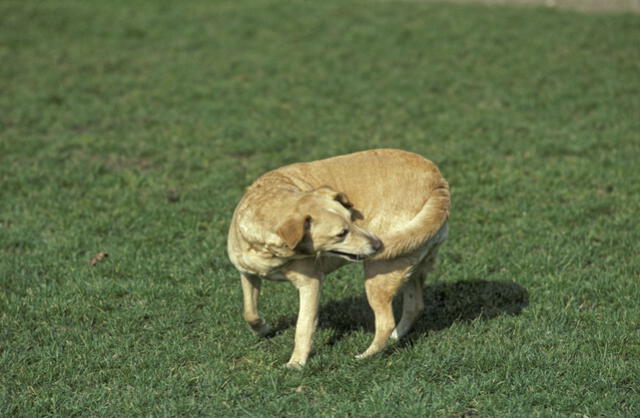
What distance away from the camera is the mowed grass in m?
5.45

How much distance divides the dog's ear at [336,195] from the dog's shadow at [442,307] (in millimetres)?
1351

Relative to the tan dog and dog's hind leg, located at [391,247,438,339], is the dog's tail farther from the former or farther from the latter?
dog's hind leg, located at [391,247,438,339]

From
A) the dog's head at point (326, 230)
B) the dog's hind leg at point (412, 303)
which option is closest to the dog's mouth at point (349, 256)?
the dog's head at point (326, 230)

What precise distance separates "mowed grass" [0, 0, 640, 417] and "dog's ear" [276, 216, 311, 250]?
3.75 feet

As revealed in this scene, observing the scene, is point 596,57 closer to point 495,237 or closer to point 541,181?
point 541,181

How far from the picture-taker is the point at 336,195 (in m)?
5.28

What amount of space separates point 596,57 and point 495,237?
807 centimetres

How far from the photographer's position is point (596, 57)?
14492mm

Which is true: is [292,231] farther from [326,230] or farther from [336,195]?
[336,195]

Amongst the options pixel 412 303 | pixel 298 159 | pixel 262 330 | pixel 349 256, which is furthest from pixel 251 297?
pixel 298 159

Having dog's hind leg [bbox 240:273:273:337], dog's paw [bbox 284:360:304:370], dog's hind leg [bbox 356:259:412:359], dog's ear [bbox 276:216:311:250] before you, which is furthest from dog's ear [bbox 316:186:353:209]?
dog's paw [bbox 284:360:304:370]

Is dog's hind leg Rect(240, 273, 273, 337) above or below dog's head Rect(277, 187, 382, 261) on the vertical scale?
below

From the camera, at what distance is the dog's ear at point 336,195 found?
5267mm

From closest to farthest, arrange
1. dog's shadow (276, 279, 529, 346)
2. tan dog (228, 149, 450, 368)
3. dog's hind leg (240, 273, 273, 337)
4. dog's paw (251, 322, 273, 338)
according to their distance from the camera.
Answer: tan dog (228, 149, 450, 368) → dog's hind leg (240, 273, 273, 337) → dog's paw (251, 322, 273, 338) → dog's shadow (276, 279, 529, 346)
